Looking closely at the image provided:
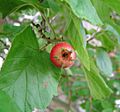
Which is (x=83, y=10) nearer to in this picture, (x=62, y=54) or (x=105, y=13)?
(x=62, y=54)

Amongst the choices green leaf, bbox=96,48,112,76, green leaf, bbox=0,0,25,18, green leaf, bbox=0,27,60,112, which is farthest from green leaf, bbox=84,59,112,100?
green leaf, bbox=96,48,112,76

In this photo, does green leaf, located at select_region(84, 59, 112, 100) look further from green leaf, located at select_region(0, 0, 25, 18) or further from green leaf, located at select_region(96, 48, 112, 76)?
green leaf, located at select_region(96, 48, 112, 76)

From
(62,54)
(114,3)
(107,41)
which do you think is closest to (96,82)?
(62,54)

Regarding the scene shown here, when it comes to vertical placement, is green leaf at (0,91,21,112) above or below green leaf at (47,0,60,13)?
below

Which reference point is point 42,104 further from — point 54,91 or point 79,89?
point 79,89

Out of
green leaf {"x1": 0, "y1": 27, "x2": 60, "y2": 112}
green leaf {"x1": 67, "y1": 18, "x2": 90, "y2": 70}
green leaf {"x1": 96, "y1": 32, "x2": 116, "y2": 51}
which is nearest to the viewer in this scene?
green leaf {"x1": 67, "y1": 18, "x2": 90, "y2": 70}

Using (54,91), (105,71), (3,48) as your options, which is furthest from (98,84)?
(105,71)

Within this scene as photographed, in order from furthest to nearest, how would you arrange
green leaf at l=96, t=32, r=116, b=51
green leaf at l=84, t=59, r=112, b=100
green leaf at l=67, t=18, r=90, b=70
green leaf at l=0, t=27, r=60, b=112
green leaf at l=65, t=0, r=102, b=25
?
green leaf at l=96, t=32, r=116, b=51, green leaf at l=84, t=59, r=112, b=100, green leaf at l=0, t=27, r=60, b=112, green leaf at l=67, t=18, r=90, b=70, green leaf at l=65, t=0, r=102, b=25
